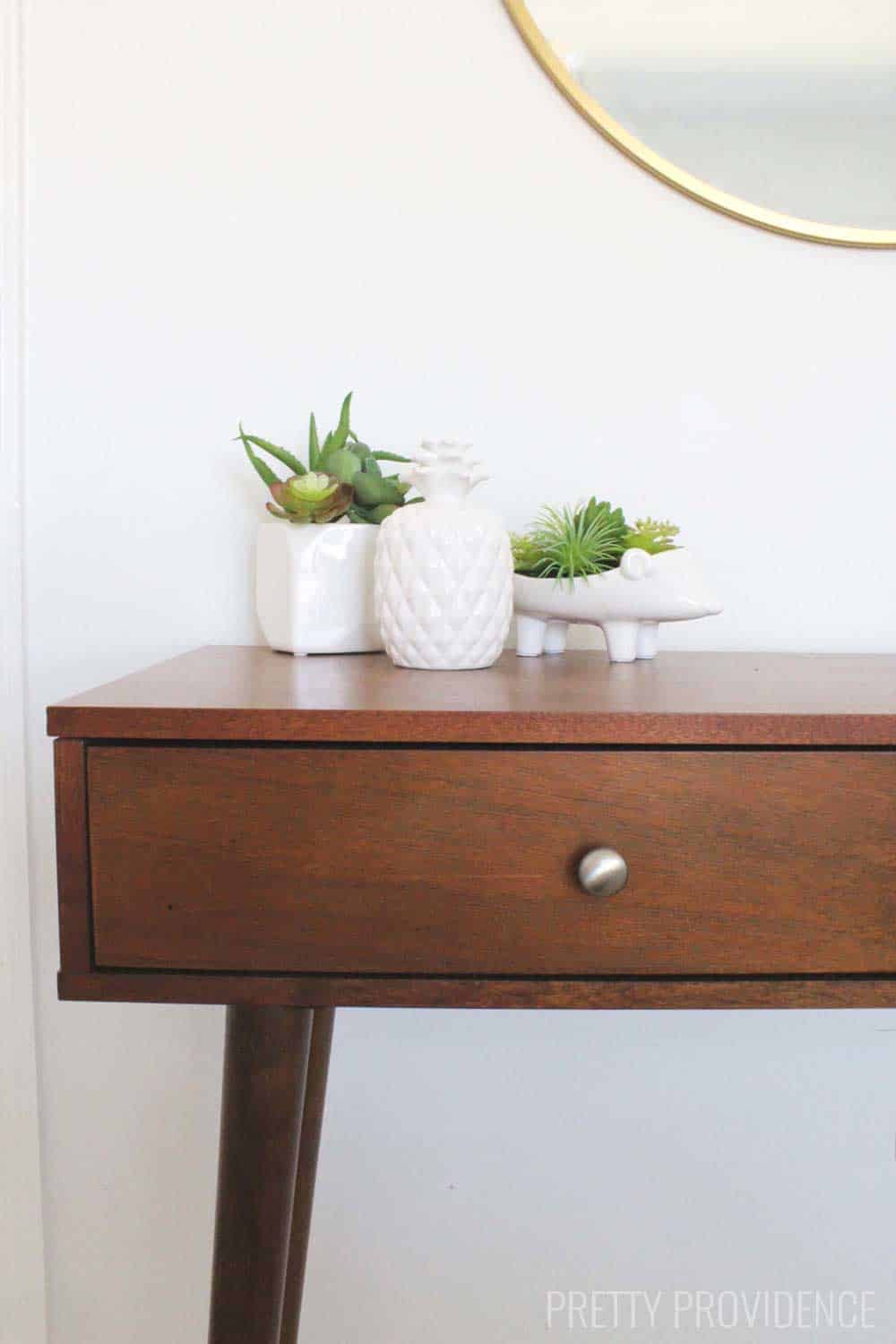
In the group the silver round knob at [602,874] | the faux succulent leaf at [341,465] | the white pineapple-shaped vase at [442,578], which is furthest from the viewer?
the faux succulent leaf at [341,465]

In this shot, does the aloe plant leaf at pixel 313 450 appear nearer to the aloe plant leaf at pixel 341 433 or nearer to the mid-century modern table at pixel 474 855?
the aloe plant leaf at pixel 341 433

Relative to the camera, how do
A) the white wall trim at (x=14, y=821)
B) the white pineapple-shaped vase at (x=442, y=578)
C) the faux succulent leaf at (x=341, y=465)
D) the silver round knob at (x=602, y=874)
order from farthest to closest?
the white wall trim at (x=14, y=821) < the faux succulent leaf at (x=341, y=465) < the white pineapple-shaped vase at (x=442, y=578) < the silver round knob at (x=602, y=874)

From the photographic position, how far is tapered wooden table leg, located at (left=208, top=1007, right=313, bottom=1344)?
0.61 meters

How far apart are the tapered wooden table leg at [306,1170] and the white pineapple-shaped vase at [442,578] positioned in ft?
1.04

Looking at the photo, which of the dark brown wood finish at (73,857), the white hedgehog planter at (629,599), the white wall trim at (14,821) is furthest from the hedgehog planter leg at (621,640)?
the white wall trim at (14,821)

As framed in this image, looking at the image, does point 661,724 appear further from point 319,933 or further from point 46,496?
point 46,496

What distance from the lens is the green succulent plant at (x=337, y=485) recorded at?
817 millimetres

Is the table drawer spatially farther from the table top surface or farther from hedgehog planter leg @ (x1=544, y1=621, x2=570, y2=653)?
hedgehog planter leg @ (x1=544, y1=621, x2=570, y2=653)

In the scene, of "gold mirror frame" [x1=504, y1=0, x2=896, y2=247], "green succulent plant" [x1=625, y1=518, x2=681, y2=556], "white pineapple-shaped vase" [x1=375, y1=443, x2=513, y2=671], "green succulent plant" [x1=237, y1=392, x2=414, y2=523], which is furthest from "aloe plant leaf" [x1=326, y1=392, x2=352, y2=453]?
"gold mirror frame" [x1=504, y1=0, x2=896, y2=247]

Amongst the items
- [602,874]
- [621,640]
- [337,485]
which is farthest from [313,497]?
[602,874]

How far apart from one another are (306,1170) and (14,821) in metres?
0.39

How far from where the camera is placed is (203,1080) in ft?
3.42

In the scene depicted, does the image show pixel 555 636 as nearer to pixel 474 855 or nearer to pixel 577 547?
pixel 577 547

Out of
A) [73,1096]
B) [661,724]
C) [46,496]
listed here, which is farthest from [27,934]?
[661,724]
